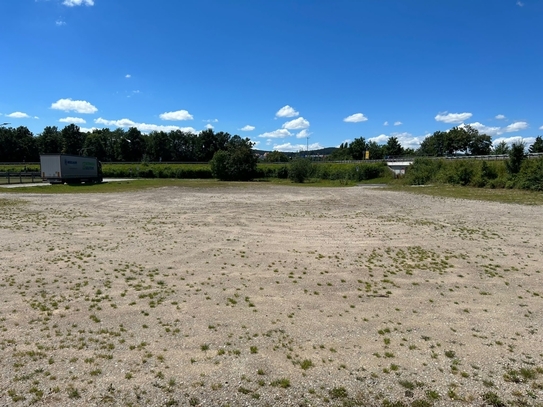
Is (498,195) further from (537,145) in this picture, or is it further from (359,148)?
(359,148)

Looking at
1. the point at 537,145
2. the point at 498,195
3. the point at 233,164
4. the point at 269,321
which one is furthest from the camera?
the point at 537,145

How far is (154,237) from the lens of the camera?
13.7m

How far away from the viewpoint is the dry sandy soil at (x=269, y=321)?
4.34 metres

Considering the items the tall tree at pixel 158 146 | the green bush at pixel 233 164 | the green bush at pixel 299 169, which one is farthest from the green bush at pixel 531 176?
the tall tree at pixel 158 146

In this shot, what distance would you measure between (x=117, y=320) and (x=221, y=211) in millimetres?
16357

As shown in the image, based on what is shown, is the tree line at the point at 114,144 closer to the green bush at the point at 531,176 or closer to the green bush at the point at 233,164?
the green bush at the point at 233,164

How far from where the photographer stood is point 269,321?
6355 millimetres

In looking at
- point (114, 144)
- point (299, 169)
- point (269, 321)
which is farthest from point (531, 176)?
point (114, 144)

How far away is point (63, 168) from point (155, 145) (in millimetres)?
93667

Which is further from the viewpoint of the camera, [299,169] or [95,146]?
[95,146]

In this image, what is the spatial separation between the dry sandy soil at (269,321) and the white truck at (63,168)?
34496 mm

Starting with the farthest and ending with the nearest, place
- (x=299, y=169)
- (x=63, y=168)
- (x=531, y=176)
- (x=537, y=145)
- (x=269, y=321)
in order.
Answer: (x=537, y=145)
(x=299, y=169)
(x=63, y=168)
(x=531, y=176)
(x=269, y=321)

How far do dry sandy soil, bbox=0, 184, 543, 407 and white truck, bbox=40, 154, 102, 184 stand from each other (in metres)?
34.5

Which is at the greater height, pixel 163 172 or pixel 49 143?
pixel 49 143
